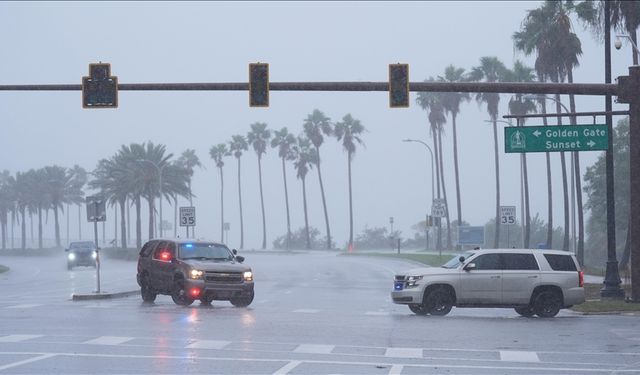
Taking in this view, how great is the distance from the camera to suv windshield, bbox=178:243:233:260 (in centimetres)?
3038

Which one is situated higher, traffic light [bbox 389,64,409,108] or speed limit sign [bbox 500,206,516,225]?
traffic light [bbox 389,64,409,108]

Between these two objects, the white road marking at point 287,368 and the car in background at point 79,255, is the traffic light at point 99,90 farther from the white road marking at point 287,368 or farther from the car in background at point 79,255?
the car in background at point 79,255

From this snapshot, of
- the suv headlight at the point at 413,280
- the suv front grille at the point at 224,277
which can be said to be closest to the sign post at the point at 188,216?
the suv front grille at the point at 224,277

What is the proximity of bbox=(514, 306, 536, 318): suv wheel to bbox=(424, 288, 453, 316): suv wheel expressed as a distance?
1913 millimetres

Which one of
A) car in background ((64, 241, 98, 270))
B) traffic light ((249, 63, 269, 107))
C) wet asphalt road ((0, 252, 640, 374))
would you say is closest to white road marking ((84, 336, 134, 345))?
wet asphalt road ((0, 252, 640, 374))

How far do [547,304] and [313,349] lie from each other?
1094 cm

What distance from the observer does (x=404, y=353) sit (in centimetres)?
1738

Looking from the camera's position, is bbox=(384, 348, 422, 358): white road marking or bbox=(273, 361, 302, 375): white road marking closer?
bbox=(273, 361, 302, 375): white road marking

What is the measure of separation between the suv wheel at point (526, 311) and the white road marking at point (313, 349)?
1022cm

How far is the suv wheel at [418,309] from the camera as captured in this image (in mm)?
26953

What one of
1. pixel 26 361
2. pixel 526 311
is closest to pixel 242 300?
pixel 526 311

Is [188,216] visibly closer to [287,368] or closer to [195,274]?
[195,274]

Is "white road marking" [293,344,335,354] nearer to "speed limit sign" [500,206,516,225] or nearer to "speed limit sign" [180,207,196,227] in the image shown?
"speed limit sign" [180,207,196,227]

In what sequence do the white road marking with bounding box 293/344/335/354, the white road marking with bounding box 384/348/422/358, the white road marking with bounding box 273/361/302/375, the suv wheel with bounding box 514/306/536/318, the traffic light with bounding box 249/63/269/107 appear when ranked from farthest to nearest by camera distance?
1. the suv wheel with bounding box 514/306/536/318
2. the traffic light with bounding box 249/63/269/107
3. the white road marking with bounding box 293/344/335/354
4. the white road marking with bounding box 384/348/422/358
5. the white road marking with bounding box 273/361/302/375
